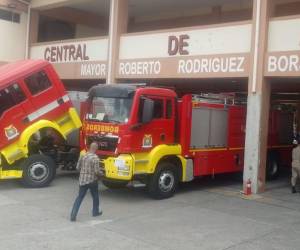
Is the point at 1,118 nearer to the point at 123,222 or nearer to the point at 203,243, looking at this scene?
the point at 123,222

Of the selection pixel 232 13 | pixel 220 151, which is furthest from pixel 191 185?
pixel 232 13

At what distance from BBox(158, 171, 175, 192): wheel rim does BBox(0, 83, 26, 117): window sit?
4324 millimetres

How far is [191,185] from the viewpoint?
1531cm

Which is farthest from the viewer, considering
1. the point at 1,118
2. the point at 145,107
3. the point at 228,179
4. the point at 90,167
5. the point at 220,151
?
the point at 228,179

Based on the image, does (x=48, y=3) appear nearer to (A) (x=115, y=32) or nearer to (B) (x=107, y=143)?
(A) (x=115, y=32)

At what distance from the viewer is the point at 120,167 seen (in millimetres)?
12039

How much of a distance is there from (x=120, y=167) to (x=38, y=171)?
3.05m

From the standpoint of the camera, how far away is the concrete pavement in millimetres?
8734

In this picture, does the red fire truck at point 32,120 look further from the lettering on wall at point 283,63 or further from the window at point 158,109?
the lettering on wall at point 283,63

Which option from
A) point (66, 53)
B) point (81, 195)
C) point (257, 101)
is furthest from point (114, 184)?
point (66, 53)

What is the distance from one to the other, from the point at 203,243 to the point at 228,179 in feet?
26.9

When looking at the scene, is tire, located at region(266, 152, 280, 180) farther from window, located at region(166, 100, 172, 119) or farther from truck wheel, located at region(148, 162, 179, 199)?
A: window, located at region(166, 100, 172, 119)

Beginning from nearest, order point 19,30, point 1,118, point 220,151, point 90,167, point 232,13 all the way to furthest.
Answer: point 90,167 < point 1,118 < point 220,151 < point 232,13 < point 19,30

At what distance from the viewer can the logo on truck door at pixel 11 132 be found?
13.5 meters
